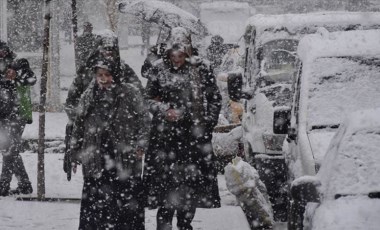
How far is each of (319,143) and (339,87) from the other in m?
0.68

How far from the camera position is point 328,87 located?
5.86 metres

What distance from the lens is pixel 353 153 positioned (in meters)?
4.11

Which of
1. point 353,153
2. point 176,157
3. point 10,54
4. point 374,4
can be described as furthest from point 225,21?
point 353,153

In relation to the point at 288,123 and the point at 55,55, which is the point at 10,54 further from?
the point at 55,55

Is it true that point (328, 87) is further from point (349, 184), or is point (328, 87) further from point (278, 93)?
point (278, 93)

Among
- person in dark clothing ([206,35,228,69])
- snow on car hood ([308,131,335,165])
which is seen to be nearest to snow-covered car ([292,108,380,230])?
snow on car hood ([308,131,335,165])

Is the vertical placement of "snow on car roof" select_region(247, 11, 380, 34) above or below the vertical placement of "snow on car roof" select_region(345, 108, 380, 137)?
above

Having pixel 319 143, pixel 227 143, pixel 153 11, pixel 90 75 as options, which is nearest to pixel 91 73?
pixel 90 75

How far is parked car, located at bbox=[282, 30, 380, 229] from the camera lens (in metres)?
5.62

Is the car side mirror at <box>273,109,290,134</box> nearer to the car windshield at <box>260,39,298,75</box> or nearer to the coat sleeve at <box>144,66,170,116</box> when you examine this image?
the coat sleeve at <box>144,66,170,116</box>

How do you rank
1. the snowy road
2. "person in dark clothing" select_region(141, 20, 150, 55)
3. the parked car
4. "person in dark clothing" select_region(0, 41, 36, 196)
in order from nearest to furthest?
1. the parked car
2. the snowy road
3. "person in dark clothing" select_region(0, 41, 36, 196)
4. "person in dark clothing" select_region(141, 20, 150, 55)

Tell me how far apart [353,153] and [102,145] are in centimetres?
246

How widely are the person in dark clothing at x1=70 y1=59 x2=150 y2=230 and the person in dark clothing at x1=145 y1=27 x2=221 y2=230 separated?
0.17 meters

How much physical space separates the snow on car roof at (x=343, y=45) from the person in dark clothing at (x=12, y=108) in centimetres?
339
